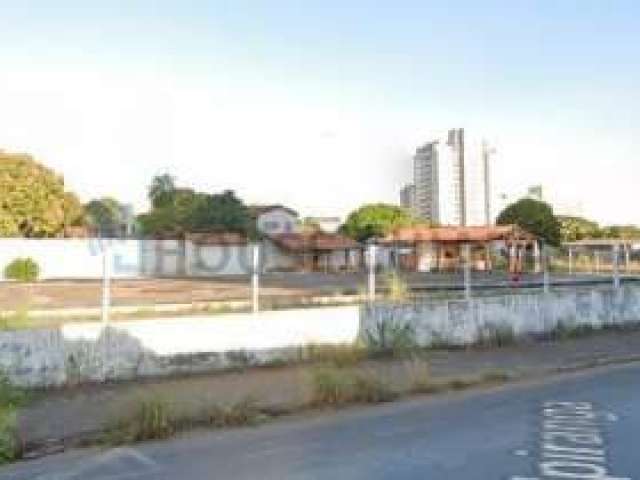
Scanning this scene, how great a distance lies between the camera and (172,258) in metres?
65.5

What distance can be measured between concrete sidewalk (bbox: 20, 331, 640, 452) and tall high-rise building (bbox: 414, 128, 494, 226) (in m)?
116

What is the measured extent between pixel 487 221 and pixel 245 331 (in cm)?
12214

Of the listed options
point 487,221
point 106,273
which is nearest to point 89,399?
point 106,273

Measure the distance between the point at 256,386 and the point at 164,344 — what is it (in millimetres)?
1708

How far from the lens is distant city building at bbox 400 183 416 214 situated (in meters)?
145

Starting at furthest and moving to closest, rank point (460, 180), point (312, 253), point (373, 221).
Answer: point (460, 180) → point (373, 221) → point (312, 253)

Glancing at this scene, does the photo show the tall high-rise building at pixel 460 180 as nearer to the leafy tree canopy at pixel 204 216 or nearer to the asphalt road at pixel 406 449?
the leafy tree canopy at pixel 204 216

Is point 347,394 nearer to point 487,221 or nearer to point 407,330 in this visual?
point 407,330

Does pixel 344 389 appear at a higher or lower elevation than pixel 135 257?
lower

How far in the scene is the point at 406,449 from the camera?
28.3ft

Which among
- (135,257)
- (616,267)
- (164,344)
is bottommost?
(164,344)

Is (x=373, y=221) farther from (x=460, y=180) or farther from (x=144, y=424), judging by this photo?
(x=144, y=424)

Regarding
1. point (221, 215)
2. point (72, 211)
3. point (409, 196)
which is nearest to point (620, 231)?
point (409, 196)

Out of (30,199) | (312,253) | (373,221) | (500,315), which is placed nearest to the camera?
(500,315)
